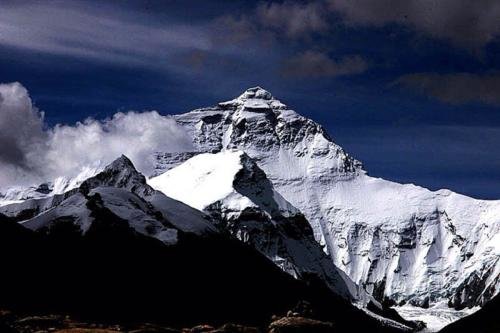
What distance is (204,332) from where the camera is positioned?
158m

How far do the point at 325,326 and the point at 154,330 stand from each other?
3363cm

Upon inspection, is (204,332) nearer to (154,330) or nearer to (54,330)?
(154,330)

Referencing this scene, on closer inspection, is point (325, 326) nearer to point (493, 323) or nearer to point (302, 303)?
point (302, 303)

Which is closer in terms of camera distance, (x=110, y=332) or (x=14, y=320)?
(x=110, y=332)

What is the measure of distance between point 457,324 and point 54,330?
65478mm

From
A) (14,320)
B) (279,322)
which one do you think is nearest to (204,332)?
(279,322)

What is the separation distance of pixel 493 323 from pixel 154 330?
53.2m

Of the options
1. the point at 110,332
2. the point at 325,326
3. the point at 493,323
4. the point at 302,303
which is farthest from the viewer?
the point at 493,323

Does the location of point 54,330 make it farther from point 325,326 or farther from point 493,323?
point 493,323

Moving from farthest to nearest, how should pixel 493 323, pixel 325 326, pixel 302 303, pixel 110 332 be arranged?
pixel 493 323, pixel 302 303, pixel 110 332, pixel 325 326

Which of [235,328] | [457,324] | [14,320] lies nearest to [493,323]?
[457,324]

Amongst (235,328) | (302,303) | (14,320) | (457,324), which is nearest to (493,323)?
(457,324)

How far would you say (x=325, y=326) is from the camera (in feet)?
449

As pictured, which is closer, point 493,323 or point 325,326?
point 325,326
